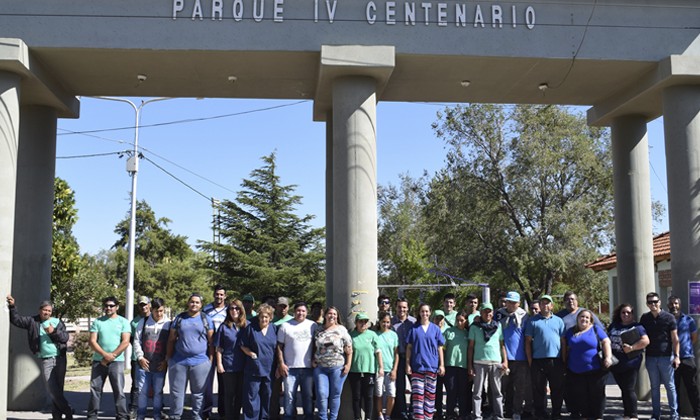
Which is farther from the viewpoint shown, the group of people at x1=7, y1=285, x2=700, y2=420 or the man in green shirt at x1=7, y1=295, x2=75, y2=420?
the man in green shirt at x1=7, y1=295, x2=75, y2=420

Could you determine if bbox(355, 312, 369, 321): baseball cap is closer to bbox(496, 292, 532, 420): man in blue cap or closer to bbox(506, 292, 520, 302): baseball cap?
bbox(496, 292, 532, 420): man in blue cap

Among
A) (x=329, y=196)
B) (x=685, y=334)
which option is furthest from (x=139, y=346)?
(x=685, y=334)

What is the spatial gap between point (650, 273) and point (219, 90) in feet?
28.0

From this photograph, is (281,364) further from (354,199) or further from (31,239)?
(31,239)

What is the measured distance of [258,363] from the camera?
27.2ft

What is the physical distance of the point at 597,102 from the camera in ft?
38.7

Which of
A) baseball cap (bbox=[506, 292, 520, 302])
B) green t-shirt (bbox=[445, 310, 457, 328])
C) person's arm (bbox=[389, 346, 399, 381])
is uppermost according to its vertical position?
baseball cap (bbox=[506, 292, 520, 302])

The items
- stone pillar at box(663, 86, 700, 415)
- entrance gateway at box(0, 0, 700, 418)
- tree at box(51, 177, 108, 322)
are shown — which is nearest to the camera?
entrance gateway at box(0, 0, 700, 418)

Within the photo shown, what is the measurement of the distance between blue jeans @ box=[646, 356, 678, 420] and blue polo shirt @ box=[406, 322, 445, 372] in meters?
3.12

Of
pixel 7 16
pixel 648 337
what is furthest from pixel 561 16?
pixel 7 16

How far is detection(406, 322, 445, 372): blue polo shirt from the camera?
8.58 meters

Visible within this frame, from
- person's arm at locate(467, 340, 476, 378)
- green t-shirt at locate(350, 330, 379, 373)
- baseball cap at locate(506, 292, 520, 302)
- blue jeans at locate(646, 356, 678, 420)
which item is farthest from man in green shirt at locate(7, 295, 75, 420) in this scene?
blue jeans at locate(646, 356, 678, 420)

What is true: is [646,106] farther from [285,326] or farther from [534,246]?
[534,246]

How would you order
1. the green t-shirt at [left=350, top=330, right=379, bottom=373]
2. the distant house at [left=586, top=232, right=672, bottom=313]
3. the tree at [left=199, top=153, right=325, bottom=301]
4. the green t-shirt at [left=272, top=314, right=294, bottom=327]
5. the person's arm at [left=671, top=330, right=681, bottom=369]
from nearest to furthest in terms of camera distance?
1. the green t-shirt at [left=350, top=330, right=379, bottom=373]
2. the person's arm at [left=671, top=330, right=681, bottom=369]
3. the green t-shirt at [left=272, top=314, right=294, bottom=327]
4. the distant house at [left=586, top=232, right=672, bottom=313]
5. the tree at [left=199, top=153, right=325, bottom=301]
